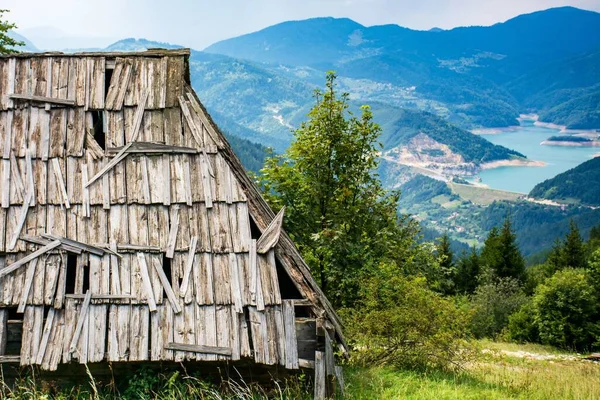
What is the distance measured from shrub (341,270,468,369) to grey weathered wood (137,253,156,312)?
18.0 ft

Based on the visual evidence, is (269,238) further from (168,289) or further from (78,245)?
(78,245)

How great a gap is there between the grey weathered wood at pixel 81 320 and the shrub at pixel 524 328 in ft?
110

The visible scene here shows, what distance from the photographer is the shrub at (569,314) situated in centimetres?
3384

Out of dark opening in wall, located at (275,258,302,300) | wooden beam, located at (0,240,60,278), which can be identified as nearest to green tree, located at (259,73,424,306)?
dark opening in wall, located at (275,258,302,300)

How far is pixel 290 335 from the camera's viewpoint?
978cm

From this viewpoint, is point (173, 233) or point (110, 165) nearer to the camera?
point (173, 233)

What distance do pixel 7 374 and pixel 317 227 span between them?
29.2 feet

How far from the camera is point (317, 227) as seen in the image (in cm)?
1602

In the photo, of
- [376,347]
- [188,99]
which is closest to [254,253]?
[188,99]

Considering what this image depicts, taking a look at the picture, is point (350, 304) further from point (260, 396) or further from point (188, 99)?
point (188, 99)

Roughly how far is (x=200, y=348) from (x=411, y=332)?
5.53 metres

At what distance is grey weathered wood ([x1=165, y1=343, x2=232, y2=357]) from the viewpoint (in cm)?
934

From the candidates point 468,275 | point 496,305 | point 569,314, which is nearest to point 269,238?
point 569,314

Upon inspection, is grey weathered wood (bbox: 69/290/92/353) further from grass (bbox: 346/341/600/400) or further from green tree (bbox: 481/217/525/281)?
green tree (bbox: 481/217/525/281)
